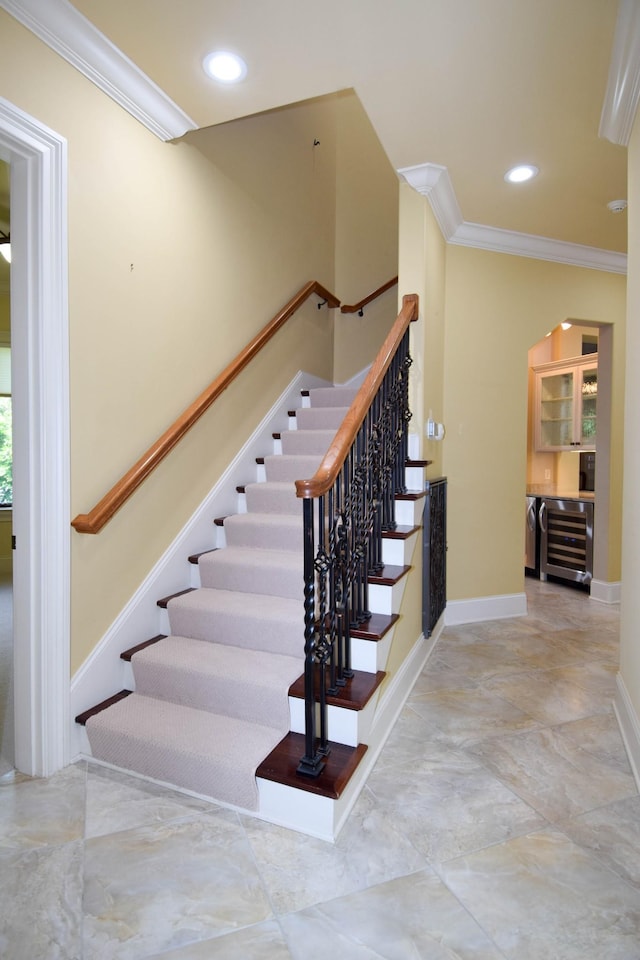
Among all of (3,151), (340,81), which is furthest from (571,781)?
(3,151)

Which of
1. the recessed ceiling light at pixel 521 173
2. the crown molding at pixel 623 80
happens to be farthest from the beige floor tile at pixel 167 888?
the recessed ceiling light at pixel 521 173

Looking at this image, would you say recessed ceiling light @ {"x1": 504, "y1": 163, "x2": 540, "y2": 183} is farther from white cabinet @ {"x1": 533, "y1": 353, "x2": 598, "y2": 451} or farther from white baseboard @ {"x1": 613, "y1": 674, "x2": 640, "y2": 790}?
white baseboard @ {"x1": 613, "y1": 674, "x2": 640, "y2": 790}

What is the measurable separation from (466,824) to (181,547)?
1.79 m

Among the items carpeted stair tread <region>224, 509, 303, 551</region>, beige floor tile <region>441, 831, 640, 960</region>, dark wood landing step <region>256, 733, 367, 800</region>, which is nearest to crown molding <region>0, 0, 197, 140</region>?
carpeted stair tread <region>224, 509, 303, 551</region>

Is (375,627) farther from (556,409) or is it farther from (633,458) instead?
(556,409)

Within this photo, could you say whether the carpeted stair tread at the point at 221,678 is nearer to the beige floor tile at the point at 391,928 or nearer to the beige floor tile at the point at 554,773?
the beige floor tile at the point at 391,928

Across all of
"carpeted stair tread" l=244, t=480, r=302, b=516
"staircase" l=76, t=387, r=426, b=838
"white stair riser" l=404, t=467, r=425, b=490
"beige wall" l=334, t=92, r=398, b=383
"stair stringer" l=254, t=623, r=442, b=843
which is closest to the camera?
"stair stringer" l=254, t=623, r=442, b=843

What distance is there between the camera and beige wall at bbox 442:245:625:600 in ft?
12.3

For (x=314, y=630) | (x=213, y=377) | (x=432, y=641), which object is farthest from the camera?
(x=432, y=641)

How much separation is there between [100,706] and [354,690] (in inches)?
42.5

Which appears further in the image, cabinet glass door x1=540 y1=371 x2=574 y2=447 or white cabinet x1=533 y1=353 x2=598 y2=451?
cabinet glass door x1=540 y1=371 x2=574 y2=447

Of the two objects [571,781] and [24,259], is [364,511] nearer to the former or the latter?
[571,781]

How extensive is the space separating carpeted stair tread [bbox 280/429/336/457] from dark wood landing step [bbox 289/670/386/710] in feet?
5.73

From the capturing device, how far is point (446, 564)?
3721 millimetres
